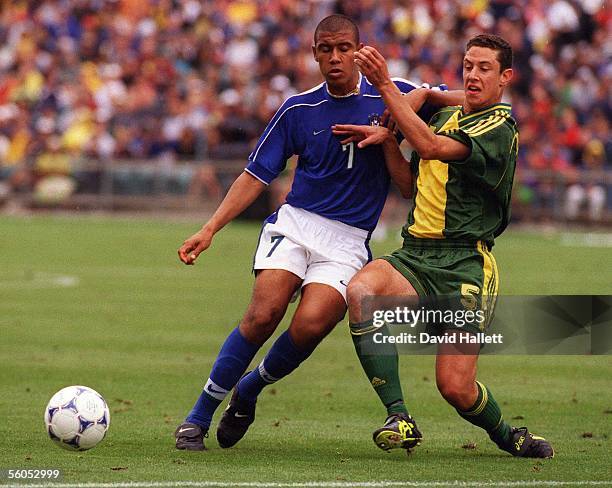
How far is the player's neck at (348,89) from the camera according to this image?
25.8ft

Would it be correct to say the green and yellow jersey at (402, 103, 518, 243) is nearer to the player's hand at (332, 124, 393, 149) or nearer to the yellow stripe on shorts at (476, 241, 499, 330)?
the yellow stripe on shorts at (476, 241, 499, 330)

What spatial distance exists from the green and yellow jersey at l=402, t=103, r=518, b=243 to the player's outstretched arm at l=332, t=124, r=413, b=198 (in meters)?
0.17

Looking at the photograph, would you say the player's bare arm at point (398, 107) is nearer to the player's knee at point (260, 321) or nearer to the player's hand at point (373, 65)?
the player's hand at point (373, 65)

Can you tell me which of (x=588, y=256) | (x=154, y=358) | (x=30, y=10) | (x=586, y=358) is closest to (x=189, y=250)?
(x=154, y=358)

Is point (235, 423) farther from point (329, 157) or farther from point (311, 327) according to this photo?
point (329, 157)

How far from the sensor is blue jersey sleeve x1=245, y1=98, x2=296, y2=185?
7.96 m

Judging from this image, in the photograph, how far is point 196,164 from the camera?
2859 cm

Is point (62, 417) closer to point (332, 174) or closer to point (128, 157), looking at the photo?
point (332, 174)

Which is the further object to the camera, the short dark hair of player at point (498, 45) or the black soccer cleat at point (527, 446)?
the black soccer cleat at point (527, 446)

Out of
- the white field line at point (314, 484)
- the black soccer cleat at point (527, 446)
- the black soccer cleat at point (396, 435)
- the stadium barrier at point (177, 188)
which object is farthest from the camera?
the stadium barrier at point (177, 188)

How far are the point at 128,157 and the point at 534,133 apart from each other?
888cm

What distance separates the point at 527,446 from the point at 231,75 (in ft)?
81.1

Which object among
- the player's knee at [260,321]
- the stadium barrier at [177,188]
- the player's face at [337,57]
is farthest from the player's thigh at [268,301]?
the stadium barrier at [177,188]

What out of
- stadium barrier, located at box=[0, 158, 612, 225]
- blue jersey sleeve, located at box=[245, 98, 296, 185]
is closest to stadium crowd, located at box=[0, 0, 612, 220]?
stadium barrier, located at box=[0, 158, 612, 225]
